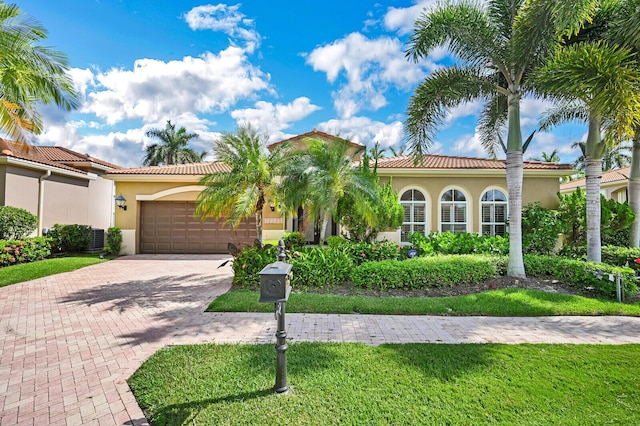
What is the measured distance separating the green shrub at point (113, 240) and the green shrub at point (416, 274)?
12181 mm

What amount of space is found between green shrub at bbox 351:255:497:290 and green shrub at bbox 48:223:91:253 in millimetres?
13779

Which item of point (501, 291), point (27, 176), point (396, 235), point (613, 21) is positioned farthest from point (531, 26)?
point (27, 176)

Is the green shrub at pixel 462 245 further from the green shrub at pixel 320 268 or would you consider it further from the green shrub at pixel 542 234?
the green shrub at pixel 320 268

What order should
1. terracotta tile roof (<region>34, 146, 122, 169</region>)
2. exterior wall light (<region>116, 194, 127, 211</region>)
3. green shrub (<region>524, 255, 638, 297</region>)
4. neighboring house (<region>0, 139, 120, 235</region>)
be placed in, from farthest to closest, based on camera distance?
terracotta tile roof (<region>34, 146, 122, 169</region>), exterior wall light (<region>116, 194, 127, 211</region>), neighboring house (<region>0, 139, 120, 235</region>), green shrub (<region>524, 255, 638, 297</region>)

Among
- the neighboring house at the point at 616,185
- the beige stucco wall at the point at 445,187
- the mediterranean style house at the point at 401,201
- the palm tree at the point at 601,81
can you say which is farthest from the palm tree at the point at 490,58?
the neighboring house at the point at 616,185

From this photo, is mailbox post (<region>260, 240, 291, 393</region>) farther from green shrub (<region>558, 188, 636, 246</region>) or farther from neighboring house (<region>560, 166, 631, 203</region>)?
A: neighboring house (<region>560, 166, 631, 203</region>)

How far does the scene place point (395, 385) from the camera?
3543 millimetres

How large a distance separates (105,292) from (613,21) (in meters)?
15.6

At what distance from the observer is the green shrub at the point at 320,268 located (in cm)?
815

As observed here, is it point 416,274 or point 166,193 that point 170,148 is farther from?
point 416,274

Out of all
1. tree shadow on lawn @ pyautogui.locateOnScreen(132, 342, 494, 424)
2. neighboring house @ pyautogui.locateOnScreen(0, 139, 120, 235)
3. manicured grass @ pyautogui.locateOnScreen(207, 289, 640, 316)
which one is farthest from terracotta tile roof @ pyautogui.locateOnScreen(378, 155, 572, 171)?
neighboring house @ pyautogui.locateOnScreen(0, 139, 120, 235)

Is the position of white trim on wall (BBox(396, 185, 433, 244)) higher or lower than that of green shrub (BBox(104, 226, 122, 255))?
higher

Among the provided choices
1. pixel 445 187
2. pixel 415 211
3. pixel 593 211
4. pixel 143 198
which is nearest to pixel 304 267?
pixel 415 211

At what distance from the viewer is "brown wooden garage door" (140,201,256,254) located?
15344 mm
